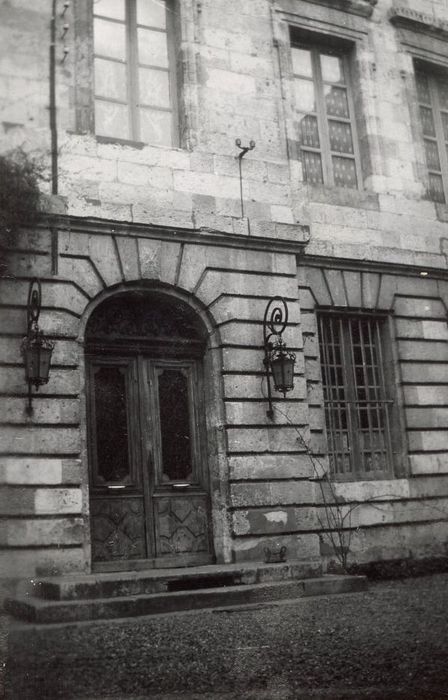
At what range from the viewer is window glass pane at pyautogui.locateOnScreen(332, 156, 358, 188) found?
11750 mm

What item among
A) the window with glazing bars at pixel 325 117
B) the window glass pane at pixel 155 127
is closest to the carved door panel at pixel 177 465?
the window glass pane at pixel 155 127

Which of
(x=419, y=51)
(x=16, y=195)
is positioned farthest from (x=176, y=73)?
(x=419, y=51)

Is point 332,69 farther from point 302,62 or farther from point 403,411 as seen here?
point 403,411

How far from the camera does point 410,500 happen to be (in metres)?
10.9

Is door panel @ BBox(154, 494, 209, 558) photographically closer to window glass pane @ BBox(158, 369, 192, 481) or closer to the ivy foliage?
window glass pane @ BBox(158, 369, 192, 481)

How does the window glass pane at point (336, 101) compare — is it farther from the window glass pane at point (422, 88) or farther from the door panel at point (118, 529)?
the door panel at point (118, 529)

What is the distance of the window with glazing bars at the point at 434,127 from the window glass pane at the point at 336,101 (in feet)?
4.58

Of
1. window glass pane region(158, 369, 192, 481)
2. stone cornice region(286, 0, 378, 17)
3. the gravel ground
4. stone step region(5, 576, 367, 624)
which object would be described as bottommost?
the gravel ground

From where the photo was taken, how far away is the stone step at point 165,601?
6.88 m

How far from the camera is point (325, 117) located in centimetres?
1180

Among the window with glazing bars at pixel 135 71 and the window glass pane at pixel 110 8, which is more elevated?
the window glass pane at pixel 110 8

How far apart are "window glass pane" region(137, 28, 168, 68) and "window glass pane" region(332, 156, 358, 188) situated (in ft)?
9.43

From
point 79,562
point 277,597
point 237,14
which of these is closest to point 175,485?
point 79,562

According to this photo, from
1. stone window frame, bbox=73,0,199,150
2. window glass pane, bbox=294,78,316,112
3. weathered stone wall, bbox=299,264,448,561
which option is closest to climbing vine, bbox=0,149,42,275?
stone window frame, bbox=73,0,199,150
